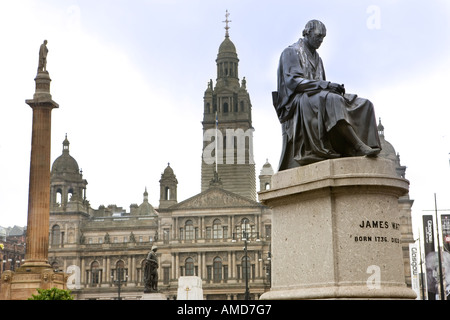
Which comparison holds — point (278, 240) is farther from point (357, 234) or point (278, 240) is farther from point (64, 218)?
point (64, 218)

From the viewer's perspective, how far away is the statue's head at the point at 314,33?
327 inches

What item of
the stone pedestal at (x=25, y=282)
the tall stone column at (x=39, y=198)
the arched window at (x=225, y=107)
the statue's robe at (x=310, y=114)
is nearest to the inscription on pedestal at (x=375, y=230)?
the statue's robe at (x=310, y=114)

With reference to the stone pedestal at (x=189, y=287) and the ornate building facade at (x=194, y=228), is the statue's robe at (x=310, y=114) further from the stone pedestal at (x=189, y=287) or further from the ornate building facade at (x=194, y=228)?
the ornate building facade at (x=194, y=228)

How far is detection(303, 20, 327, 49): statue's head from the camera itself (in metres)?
8.30

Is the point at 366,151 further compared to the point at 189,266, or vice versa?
the point at 189,266

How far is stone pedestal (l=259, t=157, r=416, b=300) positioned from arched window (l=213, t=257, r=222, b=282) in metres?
78.1

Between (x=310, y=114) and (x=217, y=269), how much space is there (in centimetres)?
7884

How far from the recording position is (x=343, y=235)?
6.91 m

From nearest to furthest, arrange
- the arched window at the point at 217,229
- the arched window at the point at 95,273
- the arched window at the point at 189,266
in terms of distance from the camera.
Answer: the arched window at the point at 189,266 → the arched window at the point at 217,229 → the arched window at the point at 95,273

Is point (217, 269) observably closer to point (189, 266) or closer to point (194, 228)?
point (189, 266)

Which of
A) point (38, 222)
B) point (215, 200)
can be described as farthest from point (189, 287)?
point (215, 200)

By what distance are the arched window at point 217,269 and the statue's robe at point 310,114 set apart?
77591mm

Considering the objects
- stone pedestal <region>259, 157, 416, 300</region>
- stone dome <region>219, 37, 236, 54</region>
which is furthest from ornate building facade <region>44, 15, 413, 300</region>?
stone pedestal <region>259, 157, 416, 300</region>

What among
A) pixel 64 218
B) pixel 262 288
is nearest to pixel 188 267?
pixel 262 288
